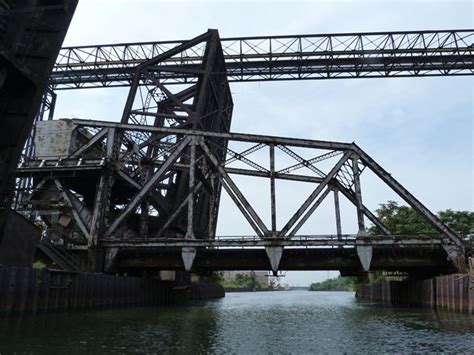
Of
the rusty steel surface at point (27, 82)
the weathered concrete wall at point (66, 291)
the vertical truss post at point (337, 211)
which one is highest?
→ the rusty steel surface at point (27, 82)

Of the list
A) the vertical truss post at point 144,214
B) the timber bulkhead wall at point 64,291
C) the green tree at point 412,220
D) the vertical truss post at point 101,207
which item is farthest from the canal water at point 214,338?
the green tree at point 412,220

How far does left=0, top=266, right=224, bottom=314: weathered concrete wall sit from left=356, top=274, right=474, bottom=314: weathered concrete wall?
2243cm

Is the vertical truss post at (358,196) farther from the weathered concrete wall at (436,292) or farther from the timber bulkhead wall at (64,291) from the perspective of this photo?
the timber bulkhead wall at (64,291)

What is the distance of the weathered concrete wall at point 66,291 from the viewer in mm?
20203

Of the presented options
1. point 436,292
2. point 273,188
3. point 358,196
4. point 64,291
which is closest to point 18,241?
point 64,291

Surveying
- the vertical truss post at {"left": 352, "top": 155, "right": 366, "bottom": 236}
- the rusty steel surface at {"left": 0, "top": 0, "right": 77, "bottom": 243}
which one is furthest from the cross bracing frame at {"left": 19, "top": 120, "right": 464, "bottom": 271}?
the rusty steel surface at {"left": 0, "top": 0, "right": 77, "bottom": 243}

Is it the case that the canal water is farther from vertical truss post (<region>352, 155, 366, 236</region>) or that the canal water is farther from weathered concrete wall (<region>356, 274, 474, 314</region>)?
vertical truss post (<region>352, 155, 366, 236</region>)

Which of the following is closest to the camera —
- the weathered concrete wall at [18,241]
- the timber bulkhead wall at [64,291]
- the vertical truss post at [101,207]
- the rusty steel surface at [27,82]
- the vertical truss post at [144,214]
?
the rusty steel surface at [27,82]

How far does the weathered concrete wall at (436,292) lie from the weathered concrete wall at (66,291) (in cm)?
2243

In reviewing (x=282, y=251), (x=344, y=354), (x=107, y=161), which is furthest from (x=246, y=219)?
(x=344, y=354)

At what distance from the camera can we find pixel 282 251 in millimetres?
31672

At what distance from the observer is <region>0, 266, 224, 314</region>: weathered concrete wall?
20203 millimetres

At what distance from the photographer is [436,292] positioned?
1288 inches

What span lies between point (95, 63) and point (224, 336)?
44.6 meters
